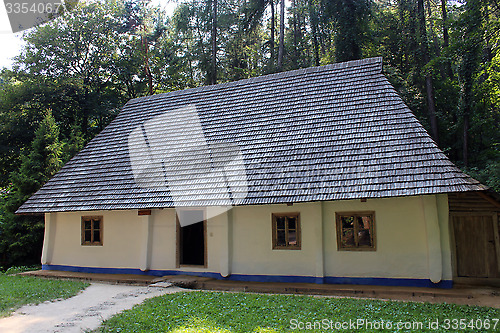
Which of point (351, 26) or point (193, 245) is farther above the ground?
point (351, 26)

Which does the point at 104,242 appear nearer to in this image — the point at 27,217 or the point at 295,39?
the point at 27,217

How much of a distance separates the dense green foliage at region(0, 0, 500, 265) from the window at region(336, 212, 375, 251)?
500 centimetres

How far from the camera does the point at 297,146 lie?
10.1 metres

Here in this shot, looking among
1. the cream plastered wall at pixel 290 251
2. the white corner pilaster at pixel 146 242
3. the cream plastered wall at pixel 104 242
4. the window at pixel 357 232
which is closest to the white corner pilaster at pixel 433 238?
the cream plastered wall at pixel 290 251

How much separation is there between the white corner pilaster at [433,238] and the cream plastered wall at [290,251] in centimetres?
2

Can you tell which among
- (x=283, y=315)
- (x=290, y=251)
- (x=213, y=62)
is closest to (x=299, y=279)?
(x=290, y=251)

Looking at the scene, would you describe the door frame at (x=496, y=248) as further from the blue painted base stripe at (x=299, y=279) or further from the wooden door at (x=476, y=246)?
the blue painted base stripe at (x=299, y=279)

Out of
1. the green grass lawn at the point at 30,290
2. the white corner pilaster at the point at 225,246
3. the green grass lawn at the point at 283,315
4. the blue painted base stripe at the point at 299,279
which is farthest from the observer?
the white corner pilaster at the point at 225,246

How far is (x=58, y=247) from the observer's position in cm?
1216

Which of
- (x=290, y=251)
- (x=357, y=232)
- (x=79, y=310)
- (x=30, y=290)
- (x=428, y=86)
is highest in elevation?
(x=428, y=86)

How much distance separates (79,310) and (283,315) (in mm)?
3822

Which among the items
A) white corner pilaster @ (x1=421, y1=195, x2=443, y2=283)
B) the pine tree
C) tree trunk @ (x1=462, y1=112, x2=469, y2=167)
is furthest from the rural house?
tree trunk @ (x1=462, y1=112, x2=469, y2=167)

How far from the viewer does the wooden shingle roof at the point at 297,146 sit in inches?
335

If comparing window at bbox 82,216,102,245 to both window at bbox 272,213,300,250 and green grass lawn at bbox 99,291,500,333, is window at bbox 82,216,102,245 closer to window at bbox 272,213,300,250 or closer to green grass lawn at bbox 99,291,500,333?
green grass lawn at bbox 99,291,500,333
